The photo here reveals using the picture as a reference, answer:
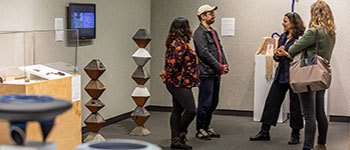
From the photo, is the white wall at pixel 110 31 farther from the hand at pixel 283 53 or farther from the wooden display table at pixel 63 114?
the hand at pixel 283 53

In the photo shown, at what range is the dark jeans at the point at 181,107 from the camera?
5.04 meters

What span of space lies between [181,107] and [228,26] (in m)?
2.53

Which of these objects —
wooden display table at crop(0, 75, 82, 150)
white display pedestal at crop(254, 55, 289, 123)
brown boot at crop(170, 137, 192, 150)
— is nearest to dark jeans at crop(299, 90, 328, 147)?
brown boot at crop(170, 137, 192, 150)

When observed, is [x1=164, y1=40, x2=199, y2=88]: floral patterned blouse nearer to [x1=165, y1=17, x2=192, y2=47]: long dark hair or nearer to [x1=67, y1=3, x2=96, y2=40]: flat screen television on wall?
[x1=165, y1=17, x2=192, y2=47]: long dark hair

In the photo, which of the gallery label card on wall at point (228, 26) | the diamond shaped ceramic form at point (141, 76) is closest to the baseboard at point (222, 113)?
the diamond shaped ceramic form at point (141, 76)

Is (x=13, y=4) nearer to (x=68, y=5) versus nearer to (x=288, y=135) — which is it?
(x=68, y=5)

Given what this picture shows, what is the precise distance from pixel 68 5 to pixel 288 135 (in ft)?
9.35

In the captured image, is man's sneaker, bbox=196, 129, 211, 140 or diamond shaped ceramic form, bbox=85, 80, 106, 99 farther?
man's sneaker, bbox=196, 129, 211, 140

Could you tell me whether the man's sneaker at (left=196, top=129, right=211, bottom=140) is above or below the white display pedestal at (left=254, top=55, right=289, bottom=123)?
below

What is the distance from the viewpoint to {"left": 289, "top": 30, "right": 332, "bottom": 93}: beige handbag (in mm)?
4523

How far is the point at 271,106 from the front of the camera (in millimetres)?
5688

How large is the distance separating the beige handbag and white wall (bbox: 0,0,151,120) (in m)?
2.49

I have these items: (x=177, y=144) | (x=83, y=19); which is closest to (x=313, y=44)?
(x=177, y=144)

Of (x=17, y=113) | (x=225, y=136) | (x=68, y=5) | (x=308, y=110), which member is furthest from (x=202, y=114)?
(x=17, y=113)
